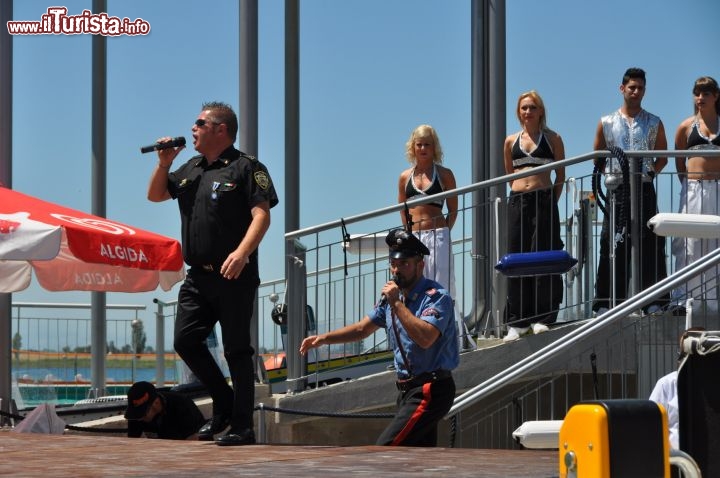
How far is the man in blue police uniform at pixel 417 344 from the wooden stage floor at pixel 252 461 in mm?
700

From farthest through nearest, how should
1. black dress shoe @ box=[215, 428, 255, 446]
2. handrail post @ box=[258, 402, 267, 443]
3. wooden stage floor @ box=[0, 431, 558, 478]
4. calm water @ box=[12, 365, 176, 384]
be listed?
calm water @ box=[12, 365, 176, 384]
handrail post @ box=[258, 402, 267, 443]
black dress shoe @ box=[215, 428, 255, 446]
wooden stage floor @ box=[0, 431, 558, 478]

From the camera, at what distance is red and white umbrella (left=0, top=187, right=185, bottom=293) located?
823cm

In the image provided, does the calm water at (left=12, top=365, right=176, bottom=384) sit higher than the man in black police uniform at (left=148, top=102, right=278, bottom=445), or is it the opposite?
the man in black police uniform at (left=148, top=102, right=278, bottom=445)

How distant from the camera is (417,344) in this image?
6.24 m

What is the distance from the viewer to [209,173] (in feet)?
20.1

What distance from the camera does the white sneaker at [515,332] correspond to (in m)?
8.77

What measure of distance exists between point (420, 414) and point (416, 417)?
1.0 inches

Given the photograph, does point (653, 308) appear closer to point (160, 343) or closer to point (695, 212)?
point (695, 212)

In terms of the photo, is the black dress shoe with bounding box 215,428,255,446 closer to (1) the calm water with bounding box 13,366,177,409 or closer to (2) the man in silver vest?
(2) the man in silver vest

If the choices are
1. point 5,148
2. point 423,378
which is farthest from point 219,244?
point 5,148

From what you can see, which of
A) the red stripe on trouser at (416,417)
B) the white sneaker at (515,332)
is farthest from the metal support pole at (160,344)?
the red stripe on trouser at (416,417)

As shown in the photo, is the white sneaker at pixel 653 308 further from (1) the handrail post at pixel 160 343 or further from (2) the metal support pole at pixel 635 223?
(1) the handrail post at pixel 160 343

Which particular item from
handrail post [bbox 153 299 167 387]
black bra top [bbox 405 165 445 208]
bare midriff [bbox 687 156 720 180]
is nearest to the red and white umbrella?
black bra top [bbox 405 165 445 208]

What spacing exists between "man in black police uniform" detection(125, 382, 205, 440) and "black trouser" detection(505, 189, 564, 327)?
2306 millimetres
